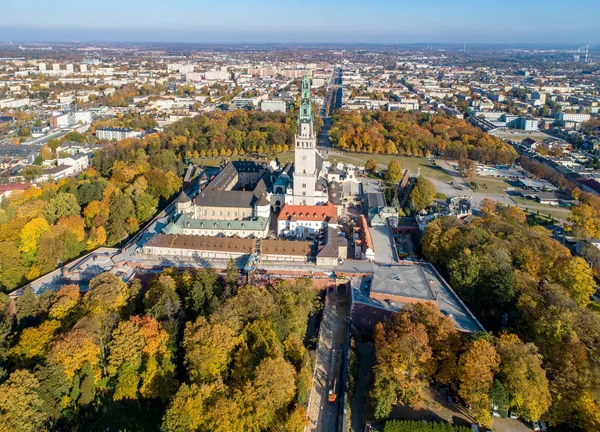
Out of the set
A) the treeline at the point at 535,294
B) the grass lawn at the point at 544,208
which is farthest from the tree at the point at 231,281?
the grass lawn at the point at 544,208

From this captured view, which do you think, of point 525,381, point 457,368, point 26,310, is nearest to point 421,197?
point 457,368

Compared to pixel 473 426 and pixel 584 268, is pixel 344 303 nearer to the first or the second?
pixel 473 426

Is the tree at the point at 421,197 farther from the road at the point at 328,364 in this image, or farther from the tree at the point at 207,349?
the tree at the point at 207,349

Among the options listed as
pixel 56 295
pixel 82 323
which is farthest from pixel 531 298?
pixel 56 295

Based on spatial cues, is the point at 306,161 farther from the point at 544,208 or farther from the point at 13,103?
the point at 13,103

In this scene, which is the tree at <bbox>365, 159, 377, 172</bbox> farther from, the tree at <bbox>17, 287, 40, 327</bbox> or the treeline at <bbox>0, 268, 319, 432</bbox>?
the tree at <bbox>17, 287, 40, 327</bbox>
